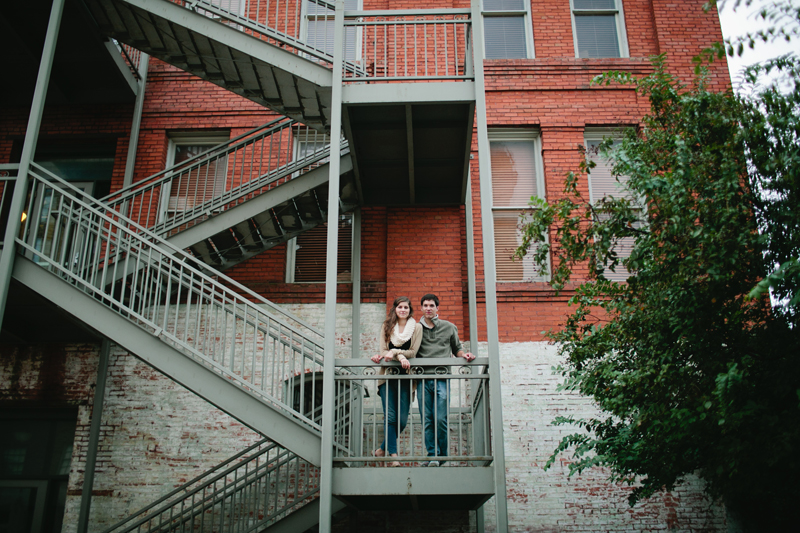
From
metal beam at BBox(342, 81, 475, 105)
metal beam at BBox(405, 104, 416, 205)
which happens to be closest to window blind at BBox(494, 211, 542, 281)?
metal beam at BBox(405, 104, 416, 205)

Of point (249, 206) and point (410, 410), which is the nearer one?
point (410, 410)

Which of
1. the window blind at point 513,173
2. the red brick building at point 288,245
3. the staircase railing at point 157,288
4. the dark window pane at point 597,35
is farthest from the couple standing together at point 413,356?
the dark window pane at point 597,35

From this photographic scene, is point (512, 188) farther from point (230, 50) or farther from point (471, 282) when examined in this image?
point (230, 50)

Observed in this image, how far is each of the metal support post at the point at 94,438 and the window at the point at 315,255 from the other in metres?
2.78

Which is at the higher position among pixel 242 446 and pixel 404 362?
pixel 404 362

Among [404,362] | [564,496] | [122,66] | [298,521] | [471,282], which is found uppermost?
[122,66]

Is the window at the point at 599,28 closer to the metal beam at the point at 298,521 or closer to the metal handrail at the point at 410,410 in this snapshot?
the metal handrail at the point at 410,410

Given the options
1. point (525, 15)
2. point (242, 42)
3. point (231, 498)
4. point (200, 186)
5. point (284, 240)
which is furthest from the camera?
point (525, 15)

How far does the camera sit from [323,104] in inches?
287

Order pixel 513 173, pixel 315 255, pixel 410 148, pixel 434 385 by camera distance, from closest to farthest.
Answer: pixel 434 385 < pixel 410 148 < pixel 315 255 < pixel 513 173

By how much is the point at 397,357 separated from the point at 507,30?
7.31 metres

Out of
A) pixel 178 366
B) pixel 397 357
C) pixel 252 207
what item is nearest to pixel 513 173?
pixel 252 207

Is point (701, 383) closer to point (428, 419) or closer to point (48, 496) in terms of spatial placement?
point (428, 419)

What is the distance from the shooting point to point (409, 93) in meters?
6.37
